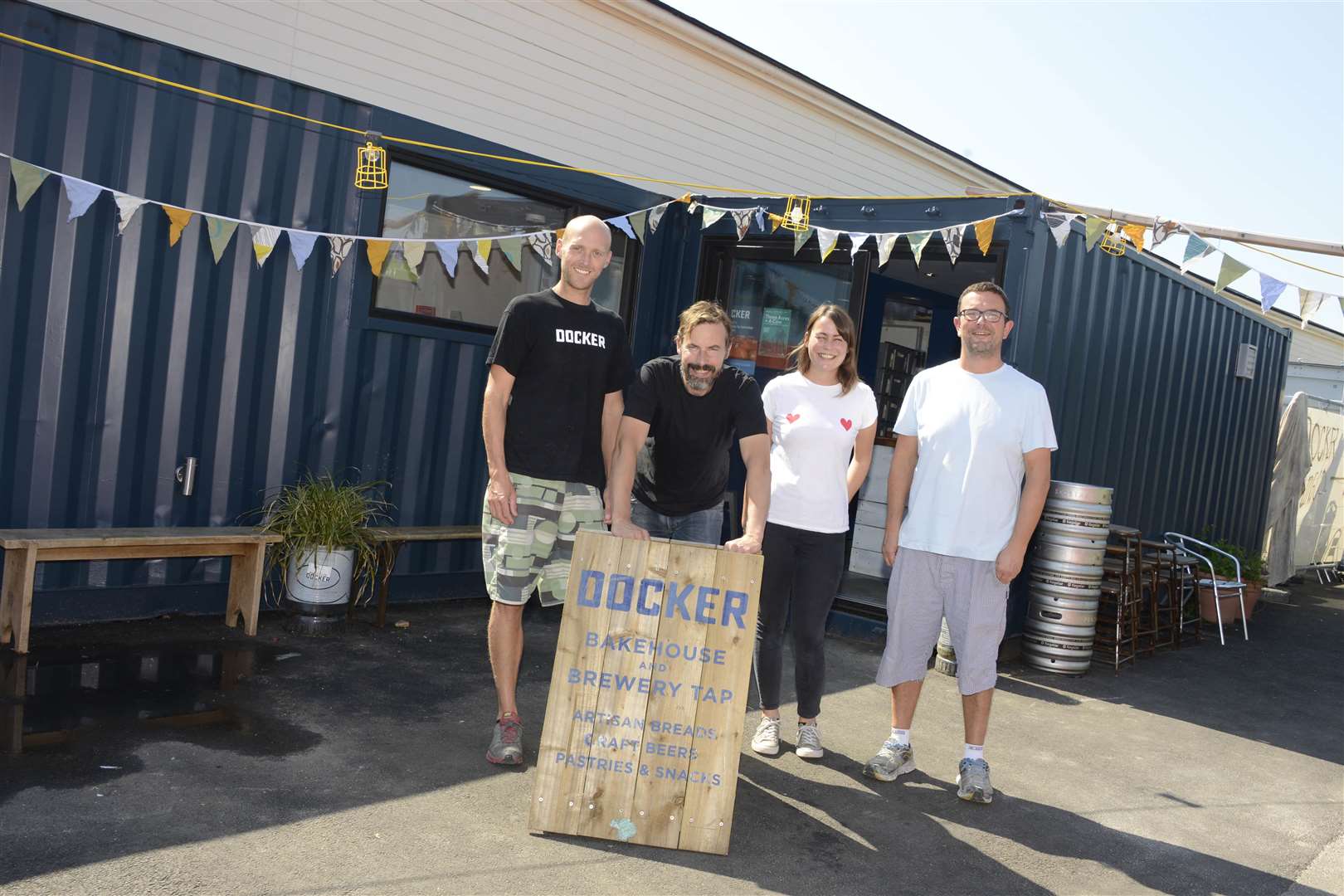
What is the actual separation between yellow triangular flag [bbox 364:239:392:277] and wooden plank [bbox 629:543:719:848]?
333 cm

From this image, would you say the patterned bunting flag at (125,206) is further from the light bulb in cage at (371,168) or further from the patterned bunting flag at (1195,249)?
the patterned bunting flag at (1195,249)

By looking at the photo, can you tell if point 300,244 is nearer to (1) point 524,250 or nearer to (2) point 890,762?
(1) point 524,250

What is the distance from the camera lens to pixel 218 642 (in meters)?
5.20

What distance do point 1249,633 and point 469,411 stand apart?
6.03 meters

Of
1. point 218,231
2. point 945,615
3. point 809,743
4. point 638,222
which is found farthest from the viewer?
point 638,222

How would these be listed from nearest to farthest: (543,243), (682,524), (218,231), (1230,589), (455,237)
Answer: (682,524)
(218,231)
(455,237)
(543,243)
(1230,589)

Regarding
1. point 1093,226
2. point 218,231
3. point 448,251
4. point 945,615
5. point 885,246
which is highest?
point 1093,226

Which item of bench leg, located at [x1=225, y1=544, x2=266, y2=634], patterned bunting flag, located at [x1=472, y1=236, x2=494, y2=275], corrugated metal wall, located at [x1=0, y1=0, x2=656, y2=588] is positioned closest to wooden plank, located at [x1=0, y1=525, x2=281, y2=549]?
bench leg, located at [x1=225, y1=544, x2=266, y2=634]

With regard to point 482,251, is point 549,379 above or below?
below

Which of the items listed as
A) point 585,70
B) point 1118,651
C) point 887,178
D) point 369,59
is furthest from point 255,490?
point 887,178

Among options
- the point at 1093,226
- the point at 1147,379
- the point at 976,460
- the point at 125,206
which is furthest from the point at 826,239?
the point at 125,206

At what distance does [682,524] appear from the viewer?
157 inches

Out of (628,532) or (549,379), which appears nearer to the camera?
(628,532)

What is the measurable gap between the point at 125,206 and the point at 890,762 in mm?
4190
